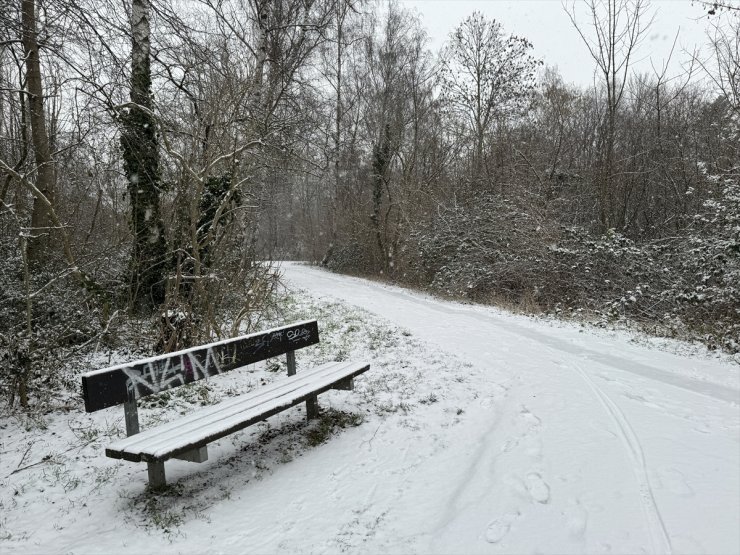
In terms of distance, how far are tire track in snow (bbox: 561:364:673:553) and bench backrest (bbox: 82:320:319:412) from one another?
10.1 feet

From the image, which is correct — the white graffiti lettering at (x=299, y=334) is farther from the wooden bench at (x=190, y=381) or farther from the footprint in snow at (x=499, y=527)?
the footprint in snow at (x=499, y=527)

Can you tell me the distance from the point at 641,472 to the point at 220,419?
3.03m

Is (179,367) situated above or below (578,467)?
above

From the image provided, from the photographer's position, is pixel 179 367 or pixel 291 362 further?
pixel 291 362

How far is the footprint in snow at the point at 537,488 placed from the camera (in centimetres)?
316

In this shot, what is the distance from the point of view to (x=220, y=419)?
3518mm

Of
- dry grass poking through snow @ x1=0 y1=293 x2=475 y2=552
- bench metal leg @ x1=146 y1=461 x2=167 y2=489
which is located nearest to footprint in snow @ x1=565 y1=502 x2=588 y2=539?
dry grass poking through snow @ x1=0 y1=293 x2=475 y2=552

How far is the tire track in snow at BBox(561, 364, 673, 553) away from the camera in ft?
8.85

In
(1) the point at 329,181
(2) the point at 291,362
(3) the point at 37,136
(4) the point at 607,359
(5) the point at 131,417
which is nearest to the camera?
(5) the point at 131,417

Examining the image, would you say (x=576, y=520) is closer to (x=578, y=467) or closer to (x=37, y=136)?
(x=578, y=467)

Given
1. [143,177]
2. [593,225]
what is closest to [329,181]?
[593,225]

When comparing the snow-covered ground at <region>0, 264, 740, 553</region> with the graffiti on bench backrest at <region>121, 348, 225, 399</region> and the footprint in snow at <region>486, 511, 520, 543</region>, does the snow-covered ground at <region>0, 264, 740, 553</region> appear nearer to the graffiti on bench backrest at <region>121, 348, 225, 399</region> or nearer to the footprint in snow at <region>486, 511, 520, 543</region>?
the footprint in snow at <region>486, 511, 520, 543</region>

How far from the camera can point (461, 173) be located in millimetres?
18188

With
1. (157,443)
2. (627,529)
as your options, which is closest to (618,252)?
(627,529)
